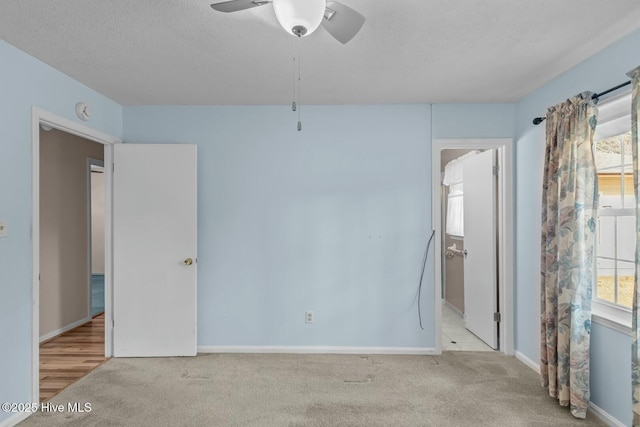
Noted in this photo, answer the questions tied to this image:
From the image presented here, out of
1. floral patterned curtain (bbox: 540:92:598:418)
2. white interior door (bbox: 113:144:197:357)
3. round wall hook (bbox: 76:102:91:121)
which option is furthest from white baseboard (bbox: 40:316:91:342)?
floral patterned curtain (bbox: 540:92:598:418)

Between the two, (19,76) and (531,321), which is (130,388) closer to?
(19,76)

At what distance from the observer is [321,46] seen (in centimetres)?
236

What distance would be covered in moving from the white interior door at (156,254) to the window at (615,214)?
3265mm

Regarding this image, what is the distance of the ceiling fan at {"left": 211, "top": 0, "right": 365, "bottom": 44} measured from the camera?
4.66ft

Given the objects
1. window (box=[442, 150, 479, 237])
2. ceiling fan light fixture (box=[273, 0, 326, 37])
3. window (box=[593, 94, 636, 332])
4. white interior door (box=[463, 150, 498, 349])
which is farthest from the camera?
window (box=[442, 150, 479, 237])

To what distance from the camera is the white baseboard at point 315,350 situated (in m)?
3.54

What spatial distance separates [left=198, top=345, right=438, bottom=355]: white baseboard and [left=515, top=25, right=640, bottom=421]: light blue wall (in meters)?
0.97

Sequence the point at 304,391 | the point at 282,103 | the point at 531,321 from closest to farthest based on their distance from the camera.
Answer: the point at 304,391
the point at 531,321
the point at 282,103

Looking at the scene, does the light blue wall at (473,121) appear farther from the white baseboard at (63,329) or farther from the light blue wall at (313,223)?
the white baseboard at (63,329)

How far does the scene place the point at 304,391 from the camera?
2.79 metres

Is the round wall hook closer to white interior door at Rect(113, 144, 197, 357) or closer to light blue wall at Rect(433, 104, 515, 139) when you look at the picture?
white interior door at Rect(113, 144, 197, 357)

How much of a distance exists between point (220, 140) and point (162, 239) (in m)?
1.10

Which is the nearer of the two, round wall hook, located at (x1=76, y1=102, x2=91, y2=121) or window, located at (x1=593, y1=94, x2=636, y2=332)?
window, located at (x1=593, y1=94, x2=636, y2=332)

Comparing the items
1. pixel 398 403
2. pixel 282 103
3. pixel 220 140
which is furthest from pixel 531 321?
pixel 220 140
